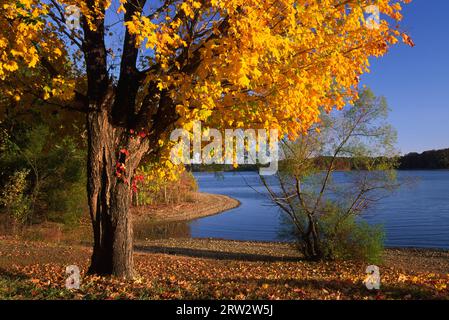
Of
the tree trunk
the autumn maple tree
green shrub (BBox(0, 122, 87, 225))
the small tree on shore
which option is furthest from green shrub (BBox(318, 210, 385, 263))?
green shrub (BBox(0, 122, 87, 225))

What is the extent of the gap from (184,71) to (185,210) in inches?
1759

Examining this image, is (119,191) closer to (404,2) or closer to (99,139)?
(99,139)

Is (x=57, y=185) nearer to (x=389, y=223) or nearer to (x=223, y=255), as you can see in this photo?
(x=223, y=255)

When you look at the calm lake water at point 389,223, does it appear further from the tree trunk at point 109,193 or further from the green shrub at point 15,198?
the tree trunk at point 109,193

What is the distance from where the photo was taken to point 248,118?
26.8 feet

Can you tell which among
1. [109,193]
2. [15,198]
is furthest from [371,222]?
[109,193]

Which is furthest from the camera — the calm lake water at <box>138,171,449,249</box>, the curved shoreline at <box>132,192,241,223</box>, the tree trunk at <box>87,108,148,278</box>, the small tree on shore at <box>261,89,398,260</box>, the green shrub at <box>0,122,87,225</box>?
the curved shoreline at <box>132,192,241,223</box>

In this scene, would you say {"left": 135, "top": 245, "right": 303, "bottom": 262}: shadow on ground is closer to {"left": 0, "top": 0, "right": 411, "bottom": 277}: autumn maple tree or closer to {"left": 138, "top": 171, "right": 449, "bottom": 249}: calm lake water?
{"left": 138, "top": 171, "right": 449, "bottom": 249}: calm lake water

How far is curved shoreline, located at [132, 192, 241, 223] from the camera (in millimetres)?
47219

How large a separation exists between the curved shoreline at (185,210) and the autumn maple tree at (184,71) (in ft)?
121

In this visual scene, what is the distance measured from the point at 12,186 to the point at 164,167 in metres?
20.2

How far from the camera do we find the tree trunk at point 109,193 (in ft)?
30.3

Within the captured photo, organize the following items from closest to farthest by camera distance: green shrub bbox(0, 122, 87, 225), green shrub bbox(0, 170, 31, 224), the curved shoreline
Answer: green shrub bbox(0, 170, 31, 224) < green shrub bbox(0, 122, 87, 225) < the curved shoreline

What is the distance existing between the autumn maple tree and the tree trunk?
23mm
